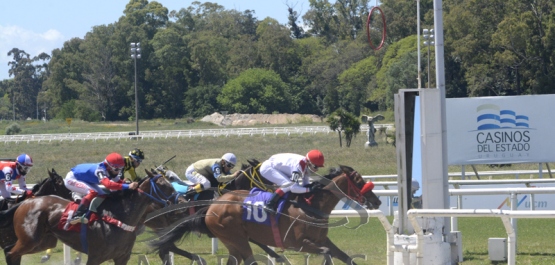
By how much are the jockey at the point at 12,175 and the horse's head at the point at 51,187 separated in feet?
0.56

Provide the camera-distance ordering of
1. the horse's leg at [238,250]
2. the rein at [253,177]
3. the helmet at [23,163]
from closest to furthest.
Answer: the horse's leg at [238,250], the rein at [253,177], the helmet at [23,163]

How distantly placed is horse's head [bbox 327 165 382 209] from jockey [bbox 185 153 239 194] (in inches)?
82.0

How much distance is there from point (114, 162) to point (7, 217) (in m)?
1.59

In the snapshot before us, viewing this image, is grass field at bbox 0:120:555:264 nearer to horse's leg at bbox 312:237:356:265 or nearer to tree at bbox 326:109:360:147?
horse's leg at bbox 312:237:356:265

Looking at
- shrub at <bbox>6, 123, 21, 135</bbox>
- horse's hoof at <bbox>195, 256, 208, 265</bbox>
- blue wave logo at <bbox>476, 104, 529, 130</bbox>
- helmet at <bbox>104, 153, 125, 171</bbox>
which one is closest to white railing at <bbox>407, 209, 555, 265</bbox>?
horse's hoof at <bbox>195, 256, 208, 265</bbox>

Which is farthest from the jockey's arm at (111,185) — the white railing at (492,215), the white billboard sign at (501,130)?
the white billboard sign at (501,130)

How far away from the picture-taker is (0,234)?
846 centimetres

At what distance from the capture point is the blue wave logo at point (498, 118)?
14086mm

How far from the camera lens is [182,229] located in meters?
7.67

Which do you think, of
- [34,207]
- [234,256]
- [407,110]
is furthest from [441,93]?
[34,207]

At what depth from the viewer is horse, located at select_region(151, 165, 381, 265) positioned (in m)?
7.18

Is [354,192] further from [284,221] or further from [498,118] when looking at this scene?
[498,118]

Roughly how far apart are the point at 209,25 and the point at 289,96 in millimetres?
23596

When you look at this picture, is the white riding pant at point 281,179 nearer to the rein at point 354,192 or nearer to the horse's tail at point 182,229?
the rein at point 354,192
